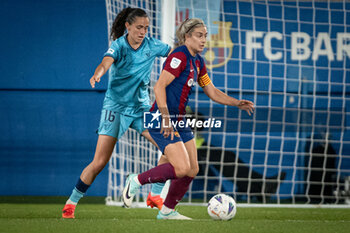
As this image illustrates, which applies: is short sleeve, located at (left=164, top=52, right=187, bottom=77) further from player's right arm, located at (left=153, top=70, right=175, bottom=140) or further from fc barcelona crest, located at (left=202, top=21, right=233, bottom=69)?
fc barcelona crest, located at (left=202, top=21, right=233, bottom=69)

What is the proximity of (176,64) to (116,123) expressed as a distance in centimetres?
80

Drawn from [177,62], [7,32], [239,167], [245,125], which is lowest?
[239,167]

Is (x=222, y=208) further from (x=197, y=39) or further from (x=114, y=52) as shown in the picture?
(x=114, y=52)

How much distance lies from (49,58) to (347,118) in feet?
14.1

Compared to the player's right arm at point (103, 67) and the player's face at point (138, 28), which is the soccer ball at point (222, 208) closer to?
the player's right arm at point (103, 67)

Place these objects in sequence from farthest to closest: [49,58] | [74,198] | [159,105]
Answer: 1. [49,58]
2. [74,198]
3. [159,105]

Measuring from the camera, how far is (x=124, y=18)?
13.4 feet

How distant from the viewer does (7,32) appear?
722cm

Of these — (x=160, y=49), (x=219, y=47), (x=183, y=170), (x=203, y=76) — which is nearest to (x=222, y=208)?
(x=183, y=170)

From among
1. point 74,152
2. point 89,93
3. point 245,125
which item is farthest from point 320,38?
point 74,152

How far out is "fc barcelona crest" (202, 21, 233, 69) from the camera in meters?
7.04

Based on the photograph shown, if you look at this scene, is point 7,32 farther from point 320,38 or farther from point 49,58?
point 320,38

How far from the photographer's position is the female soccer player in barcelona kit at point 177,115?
3395 mm

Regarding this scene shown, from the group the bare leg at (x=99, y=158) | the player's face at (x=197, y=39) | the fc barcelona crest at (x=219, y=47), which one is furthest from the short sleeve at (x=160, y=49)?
the fc barcelona crest at (x=219, y=47)
